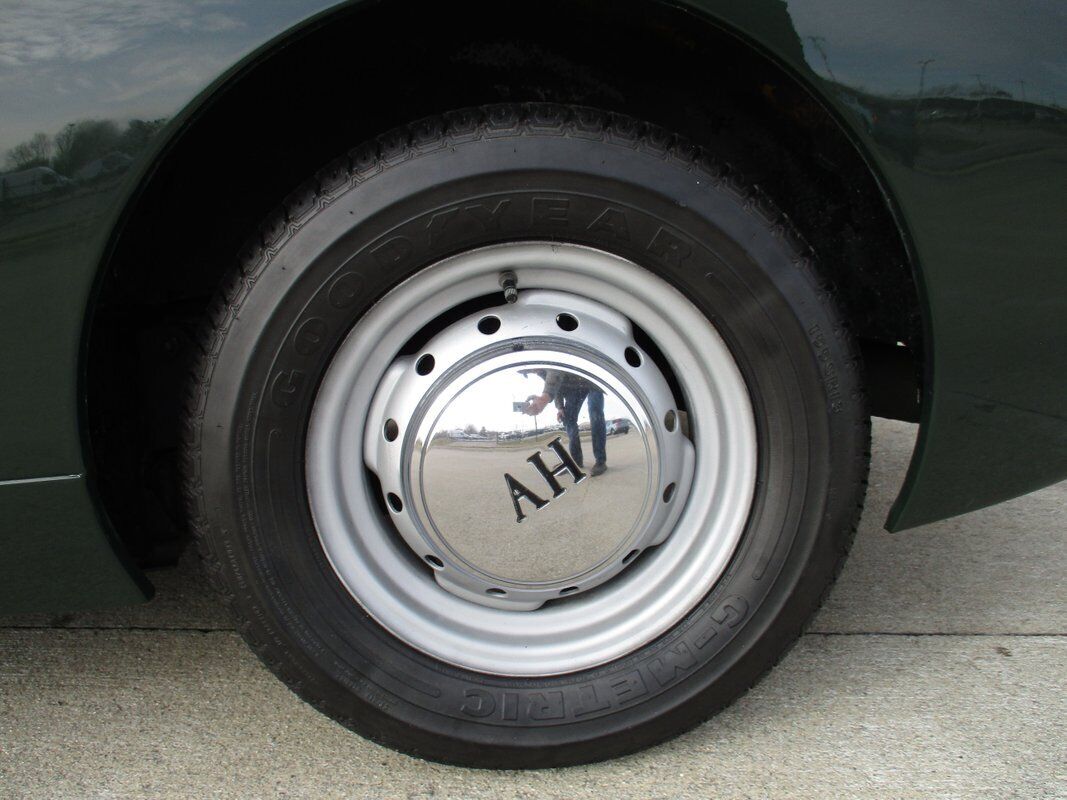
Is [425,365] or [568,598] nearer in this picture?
[425,365]

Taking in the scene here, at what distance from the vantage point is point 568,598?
1.78 meters

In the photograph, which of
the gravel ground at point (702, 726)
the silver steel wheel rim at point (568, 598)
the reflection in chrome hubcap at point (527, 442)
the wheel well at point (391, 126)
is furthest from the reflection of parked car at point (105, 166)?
the gravel ground at point (702, 726)

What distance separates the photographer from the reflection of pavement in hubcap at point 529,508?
157cm

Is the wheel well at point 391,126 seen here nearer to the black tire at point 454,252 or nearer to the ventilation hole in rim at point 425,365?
the black tire at point 454,252

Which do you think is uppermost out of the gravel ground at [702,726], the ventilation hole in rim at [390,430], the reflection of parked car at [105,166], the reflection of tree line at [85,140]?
A: the reflection of tree line at [85,140]

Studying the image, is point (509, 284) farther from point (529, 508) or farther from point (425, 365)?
point (529, 508)

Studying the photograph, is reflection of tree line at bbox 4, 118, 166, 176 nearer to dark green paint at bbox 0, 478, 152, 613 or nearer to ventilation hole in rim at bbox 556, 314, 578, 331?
dark green paint at bbox 0, 478, 152, 613

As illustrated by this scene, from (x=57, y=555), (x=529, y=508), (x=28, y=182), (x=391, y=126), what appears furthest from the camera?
(x=391, y=126)

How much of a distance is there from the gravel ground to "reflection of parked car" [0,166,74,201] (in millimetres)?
1047

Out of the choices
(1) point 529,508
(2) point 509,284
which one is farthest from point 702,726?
(2) point 509,284

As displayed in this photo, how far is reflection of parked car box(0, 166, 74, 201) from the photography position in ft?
4.34

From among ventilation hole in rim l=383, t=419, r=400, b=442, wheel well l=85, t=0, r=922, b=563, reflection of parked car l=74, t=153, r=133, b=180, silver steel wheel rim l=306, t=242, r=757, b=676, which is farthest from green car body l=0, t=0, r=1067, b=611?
ventilation hole in rim l=383, t=419, r=400, b=442

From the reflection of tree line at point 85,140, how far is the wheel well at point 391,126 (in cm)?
18

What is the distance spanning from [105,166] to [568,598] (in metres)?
1.10
